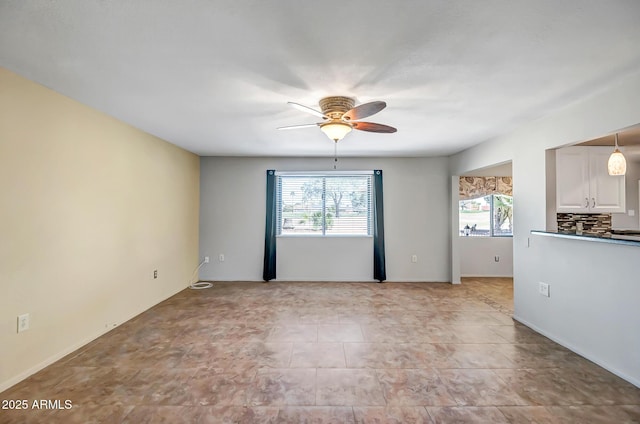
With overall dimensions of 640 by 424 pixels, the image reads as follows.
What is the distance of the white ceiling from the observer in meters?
1.49

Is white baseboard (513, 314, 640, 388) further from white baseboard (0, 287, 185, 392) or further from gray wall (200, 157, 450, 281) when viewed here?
white baseboard (0, 287, 185, 392)

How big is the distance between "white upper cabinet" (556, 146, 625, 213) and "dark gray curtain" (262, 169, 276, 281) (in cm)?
433

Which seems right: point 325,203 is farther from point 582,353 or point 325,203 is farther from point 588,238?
point 582,353

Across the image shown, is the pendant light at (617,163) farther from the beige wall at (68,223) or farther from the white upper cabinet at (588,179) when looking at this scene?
the beige wall at (68,223)

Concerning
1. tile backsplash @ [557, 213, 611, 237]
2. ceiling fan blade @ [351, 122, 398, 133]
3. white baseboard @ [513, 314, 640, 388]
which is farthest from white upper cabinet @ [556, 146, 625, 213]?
ceiling fan blade @ [351, 122, 398, 133]

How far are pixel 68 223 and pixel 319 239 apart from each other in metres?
3.69

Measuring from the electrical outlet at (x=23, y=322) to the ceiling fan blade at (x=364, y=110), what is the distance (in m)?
3.02

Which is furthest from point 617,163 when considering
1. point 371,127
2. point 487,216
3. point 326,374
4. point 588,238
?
point 326,374

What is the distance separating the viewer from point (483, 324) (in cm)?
344

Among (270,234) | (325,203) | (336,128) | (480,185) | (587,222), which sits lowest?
(270,234)

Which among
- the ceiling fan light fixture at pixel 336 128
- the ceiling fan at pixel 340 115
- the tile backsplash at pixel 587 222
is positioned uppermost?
the ceiling fan at pixel 340 115

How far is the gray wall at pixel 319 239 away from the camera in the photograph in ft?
18.1

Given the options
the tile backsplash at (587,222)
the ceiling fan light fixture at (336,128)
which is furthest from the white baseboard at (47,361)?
the tile backsplash at (587,222)

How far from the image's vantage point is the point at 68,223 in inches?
106
